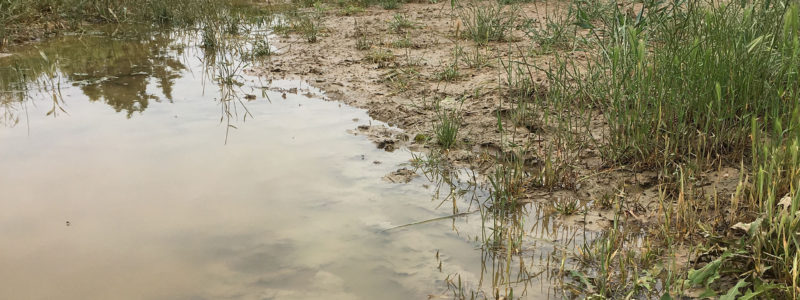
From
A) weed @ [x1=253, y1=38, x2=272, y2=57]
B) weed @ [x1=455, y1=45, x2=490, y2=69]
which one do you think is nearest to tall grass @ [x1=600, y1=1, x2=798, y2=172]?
weed @ [x1=455, y1=45, x2=490, y2=69]

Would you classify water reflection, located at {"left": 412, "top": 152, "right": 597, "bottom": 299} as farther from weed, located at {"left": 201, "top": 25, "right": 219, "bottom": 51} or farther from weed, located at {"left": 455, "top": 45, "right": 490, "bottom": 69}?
weed, located at {"left": 201, "top": 25, "right": 219, "bottom": 51}

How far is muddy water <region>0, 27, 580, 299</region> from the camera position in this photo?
2.13 meters

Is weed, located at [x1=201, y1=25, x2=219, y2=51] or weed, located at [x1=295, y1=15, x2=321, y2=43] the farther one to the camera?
weed, located at [x1=295, y1=15, x2=321, y2=43]

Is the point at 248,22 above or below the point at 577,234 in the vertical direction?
above

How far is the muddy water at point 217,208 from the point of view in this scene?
2.13 meters

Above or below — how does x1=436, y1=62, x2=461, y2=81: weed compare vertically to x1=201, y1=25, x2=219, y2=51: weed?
below

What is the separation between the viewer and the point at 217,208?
268 centimetres

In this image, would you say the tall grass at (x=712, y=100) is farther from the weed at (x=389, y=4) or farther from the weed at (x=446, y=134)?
the weed at (x=389, y=4)

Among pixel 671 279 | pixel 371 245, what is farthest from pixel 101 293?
pixel 671 279

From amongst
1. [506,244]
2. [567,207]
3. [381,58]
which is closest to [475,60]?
[381,58]

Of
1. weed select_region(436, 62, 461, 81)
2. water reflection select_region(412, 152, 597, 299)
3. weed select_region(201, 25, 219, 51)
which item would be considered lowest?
water reflection select_region(412, 152, 597, 299)

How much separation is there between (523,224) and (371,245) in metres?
0.66

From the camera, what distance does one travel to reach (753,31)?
2.83 metres

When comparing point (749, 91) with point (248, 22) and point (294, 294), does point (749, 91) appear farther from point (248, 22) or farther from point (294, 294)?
point (248, 22)
